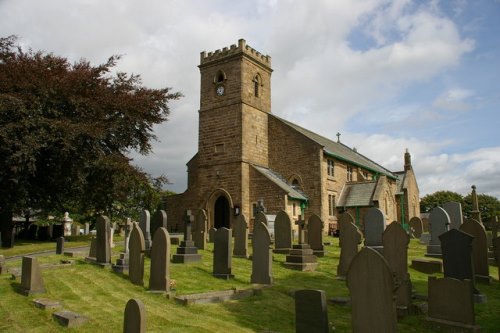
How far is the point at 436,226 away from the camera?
1538cm

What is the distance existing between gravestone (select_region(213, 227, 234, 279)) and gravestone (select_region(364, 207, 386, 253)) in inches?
155

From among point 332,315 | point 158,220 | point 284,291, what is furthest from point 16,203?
point 332,315

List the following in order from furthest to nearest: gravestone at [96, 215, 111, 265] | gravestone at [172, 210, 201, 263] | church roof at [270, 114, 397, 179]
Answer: church roof at [270, 114, 397, 179] → gravestone at [172, 210, 201, 263] → gravestone at [96, 215, 111, 265]

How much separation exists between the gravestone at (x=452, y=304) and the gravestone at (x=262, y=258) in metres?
4.50

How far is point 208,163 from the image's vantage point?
31547 millimetres

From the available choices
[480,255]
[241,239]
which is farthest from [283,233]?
[480,255]

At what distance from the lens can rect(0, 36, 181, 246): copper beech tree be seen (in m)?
18.8

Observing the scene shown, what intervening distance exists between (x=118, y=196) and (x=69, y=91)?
5967mm

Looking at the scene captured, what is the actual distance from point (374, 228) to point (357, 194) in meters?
21.8

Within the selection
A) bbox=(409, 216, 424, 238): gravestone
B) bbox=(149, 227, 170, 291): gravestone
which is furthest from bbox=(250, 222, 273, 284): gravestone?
bbox=(409, 216, 424, 238): gravestone

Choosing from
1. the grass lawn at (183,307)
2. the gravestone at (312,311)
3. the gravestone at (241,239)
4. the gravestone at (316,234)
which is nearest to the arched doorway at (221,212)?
the gravestone at (316,234)

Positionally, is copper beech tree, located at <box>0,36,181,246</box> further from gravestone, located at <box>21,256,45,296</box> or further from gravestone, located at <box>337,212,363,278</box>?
gravestone, located at <box>337,212,363,278</box>

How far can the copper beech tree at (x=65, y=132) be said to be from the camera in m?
18.8

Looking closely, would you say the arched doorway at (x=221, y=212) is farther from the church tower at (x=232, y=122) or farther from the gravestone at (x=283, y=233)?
the gravestone at (x=283, y=233)
